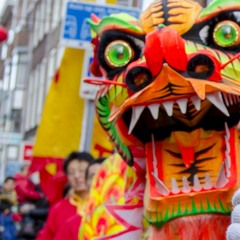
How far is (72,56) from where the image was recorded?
28.0 feet

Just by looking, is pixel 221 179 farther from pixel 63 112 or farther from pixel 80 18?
pixel 80 18

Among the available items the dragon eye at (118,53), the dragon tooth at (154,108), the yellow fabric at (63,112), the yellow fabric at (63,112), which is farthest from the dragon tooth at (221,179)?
the yellow fabric at (63,112)

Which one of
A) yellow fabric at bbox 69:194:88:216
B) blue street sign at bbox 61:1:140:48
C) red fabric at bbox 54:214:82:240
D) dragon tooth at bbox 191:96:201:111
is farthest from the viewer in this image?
blue street sign at bbox 61:1:140:48

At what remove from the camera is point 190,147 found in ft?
13.3

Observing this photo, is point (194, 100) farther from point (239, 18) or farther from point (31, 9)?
point (31, 9)

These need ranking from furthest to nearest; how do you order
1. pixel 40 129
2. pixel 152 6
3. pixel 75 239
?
pixel 40 129 → pixel 75 239 → pixel 152 6

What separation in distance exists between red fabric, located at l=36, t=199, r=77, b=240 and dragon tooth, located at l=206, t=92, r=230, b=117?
3019mm

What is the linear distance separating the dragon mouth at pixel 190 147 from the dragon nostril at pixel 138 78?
0.32 feet

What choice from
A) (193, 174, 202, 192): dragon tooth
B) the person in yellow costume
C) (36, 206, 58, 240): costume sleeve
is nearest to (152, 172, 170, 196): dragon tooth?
(193, 174, 202, 192): dragon tooth

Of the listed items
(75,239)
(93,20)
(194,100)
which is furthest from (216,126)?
(75,239)

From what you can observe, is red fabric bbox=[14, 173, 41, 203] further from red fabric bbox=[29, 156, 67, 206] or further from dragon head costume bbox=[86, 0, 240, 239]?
dragon head costume bbox=[86, 0, 240, 239]

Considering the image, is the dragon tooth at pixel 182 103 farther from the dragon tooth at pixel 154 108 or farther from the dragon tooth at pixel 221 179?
the dragon tooth at pixel 221 179

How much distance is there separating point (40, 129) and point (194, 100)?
4615 mm

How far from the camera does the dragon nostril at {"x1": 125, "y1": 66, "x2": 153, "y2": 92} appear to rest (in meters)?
3.94
